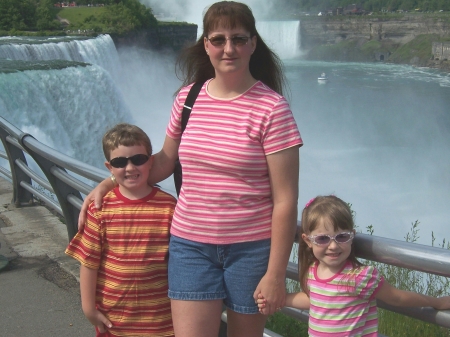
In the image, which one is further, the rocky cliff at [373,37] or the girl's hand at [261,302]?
the rocky cliff at [373,37]

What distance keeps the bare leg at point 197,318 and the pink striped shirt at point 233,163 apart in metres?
0.21

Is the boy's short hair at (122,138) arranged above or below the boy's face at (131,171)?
above

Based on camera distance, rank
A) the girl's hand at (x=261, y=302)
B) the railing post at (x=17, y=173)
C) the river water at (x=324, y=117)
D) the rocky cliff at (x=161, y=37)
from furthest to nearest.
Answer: the rocky cliff at (x=161, y=37) < the river water at (x=324, y=117) < the railing post at (x=17, y=173) < the girl's hand at (x=261, y=302)

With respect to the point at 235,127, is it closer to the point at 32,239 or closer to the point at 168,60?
the point at 32,239

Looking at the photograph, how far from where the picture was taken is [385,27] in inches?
3366

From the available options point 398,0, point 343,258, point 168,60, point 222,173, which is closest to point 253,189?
point 222,173

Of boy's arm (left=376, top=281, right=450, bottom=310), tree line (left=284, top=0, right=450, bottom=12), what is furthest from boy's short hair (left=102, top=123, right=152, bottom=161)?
tree line (left=284, top=0, right=450, bottom=12)

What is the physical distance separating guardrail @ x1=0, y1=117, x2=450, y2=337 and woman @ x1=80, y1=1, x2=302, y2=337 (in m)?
0.27

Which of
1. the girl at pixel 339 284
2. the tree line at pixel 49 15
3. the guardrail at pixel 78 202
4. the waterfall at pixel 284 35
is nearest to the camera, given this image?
the guardrail at pixel 78 202

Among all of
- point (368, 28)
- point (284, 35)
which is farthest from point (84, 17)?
point (368, 28)

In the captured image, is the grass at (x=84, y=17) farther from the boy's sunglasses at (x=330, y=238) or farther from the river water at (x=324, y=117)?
the boy's sunglasses at (x=330, y=238)

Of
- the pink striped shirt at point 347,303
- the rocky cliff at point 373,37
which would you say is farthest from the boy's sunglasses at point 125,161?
the rocky cliff at point 373,37

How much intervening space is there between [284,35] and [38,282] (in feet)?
279

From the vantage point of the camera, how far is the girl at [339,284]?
1952 millimetres
